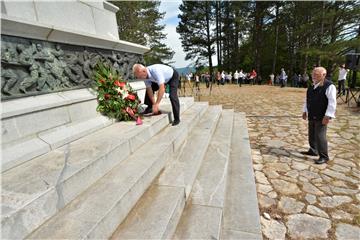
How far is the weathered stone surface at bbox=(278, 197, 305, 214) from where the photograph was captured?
2.72 meters

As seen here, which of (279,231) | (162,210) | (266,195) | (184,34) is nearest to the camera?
(162,210)

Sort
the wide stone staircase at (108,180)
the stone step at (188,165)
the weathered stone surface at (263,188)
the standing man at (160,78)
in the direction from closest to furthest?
the wide stone staircase at (108,180)
the stone step at (188,165)
the weathered stone surface at (263,188)
the standing man at (160,78)

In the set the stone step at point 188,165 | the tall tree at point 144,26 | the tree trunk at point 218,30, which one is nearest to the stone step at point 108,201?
the stone step at point 188,165

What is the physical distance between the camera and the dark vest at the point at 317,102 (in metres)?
3.66

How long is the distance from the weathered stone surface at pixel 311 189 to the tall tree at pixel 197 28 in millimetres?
32062

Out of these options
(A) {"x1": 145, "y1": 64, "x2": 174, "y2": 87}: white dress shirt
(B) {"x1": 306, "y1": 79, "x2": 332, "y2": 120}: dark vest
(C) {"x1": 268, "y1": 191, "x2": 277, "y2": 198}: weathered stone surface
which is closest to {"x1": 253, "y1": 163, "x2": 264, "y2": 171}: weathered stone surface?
(C) {"x1": 268, "y1": 191, "x2": 277, "y2": 198}: weathered stone surface

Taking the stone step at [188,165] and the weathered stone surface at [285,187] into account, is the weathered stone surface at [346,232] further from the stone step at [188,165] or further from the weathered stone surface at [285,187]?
the stone step at [188,165]

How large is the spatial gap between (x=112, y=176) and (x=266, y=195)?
2.09 metres

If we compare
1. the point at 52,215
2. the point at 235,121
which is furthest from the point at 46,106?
the point at 235,121

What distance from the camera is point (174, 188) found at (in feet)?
8.38

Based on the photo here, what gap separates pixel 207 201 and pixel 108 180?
1.17 metres

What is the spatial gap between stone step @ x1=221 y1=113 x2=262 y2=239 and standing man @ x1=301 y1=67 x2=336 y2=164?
1.24m

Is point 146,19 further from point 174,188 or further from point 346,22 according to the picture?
point 174,188

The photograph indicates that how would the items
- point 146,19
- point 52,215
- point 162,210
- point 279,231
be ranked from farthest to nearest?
point 146,19 → point 279,231 → point 162,210 → point 52,215
